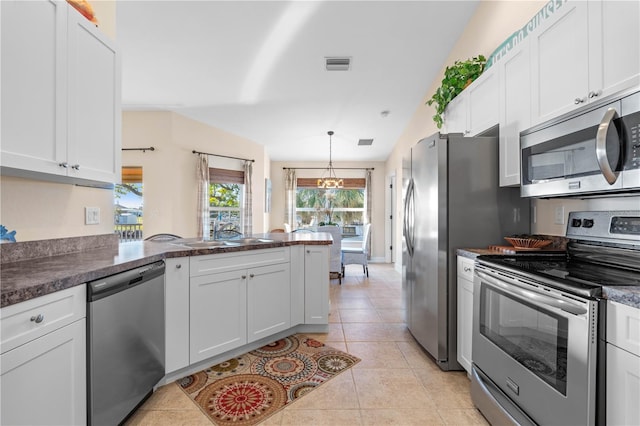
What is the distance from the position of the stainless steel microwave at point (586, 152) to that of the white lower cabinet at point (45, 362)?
2281 mm

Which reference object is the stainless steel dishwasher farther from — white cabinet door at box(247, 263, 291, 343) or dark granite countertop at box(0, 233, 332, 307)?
white cabinet door at box(247, 263, 291, 343)

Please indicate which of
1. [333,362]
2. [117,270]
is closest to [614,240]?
[333,362]

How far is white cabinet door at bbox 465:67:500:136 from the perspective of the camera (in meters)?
2.09

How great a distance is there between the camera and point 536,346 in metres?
1.26

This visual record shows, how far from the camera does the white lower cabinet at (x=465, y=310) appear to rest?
73.7 inches

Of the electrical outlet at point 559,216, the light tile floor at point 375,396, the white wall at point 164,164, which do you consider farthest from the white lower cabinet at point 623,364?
the white wall at point 164,164

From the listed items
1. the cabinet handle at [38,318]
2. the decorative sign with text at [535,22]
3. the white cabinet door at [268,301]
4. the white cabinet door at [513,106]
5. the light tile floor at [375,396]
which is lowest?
the light tile floor at [375,396]

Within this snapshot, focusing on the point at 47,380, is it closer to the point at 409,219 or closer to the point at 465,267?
the point at 465,267

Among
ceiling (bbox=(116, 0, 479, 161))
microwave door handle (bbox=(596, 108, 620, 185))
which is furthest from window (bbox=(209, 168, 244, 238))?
microwave door handle (bbox=(596, 108, 620, 185))

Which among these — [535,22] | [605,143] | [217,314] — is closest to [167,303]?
[217,314]

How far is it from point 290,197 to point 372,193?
6.75 feet

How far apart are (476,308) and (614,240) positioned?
0.74m

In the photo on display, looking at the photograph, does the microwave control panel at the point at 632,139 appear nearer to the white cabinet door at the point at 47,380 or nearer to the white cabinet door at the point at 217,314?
the white cabinet door at the point at 217,314

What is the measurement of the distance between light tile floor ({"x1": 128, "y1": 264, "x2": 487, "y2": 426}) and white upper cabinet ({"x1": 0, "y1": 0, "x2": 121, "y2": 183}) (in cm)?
143
